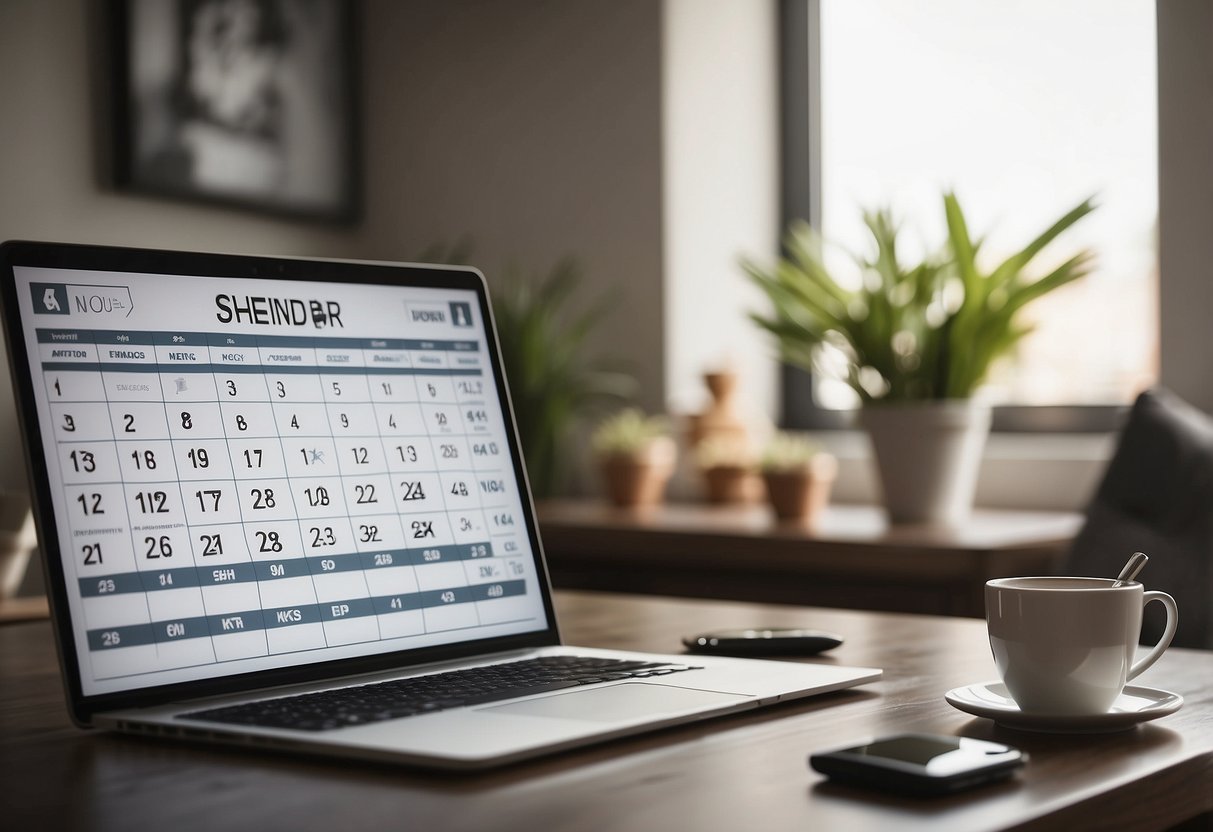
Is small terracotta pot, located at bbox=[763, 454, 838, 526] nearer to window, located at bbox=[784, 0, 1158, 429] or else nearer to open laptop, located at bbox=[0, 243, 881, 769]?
window, located at bbox=[784, 0, 1158, 429]

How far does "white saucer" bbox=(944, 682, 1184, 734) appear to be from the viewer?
68cm

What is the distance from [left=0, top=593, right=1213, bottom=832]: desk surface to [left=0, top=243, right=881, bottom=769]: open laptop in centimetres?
2

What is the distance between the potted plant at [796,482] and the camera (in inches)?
92.4

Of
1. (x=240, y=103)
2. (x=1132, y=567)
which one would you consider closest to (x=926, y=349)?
(x=1132, y=567)

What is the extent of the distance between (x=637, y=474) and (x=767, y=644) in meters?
1.75

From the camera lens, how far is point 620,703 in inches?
27.8

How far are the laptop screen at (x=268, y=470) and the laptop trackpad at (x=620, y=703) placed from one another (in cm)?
15

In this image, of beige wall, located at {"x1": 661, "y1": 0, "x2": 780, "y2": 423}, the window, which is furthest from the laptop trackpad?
beige wall, located at {"x1": 661, "y1": 0, "x2": 780, "y2": 423}

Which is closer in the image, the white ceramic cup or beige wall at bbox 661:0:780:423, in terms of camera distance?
the white ceramic cup

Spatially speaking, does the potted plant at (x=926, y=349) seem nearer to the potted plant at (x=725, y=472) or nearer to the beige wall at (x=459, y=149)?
the potted plant at (x=725, y=472)

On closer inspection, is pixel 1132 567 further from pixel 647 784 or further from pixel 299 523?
pixel 299 523

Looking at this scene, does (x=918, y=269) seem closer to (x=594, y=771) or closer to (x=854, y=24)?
(x=854, y=24)

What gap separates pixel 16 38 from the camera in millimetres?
2922

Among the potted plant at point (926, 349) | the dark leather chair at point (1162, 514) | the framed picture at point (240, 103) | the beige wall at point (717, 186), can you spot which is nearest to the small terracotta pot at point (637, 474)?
the beige wall at point (717, 186)
